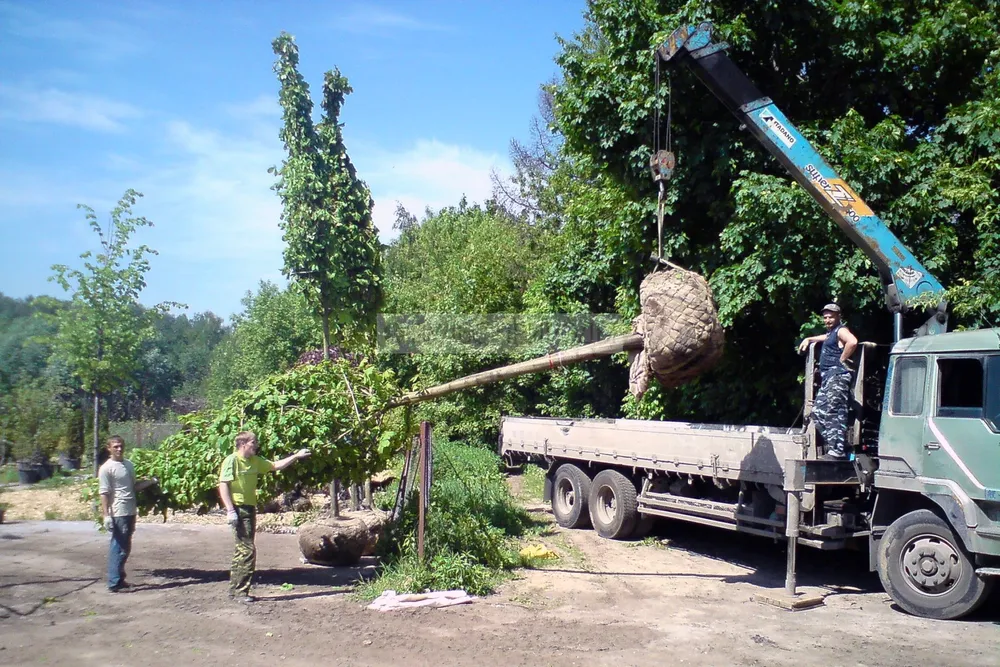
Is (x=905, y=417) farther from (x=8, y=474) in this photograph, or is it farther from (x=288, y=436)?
(x=8, y=474)

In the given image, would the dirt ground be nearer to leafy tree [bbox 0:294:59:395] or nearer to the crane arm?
the crane arm

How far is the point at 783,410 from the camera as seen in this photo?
13.1 m

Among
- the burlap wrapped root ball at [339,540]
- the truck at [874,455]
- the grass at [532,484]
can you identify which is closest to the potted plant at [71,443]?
the grass at [532,484]

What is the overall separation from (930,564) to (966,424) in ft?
4.72

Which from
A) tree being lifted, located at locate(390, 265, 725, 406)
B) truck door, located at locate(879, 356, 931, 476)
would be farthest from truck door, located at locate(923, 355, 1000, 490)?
tree being lifted, located at locate(390, 265, 725, 406)

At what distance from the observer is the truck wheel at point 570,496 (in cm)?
1293

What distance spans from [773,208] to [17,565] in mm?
10450

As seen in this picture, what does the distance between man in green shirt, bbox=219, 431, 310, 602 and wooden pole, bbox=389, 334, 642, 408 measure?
1.84 meters

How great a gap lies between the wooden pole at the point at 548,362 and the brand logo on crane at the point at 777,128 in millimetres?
3316

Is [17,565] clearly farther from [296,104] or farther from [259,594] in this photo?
[296,104]

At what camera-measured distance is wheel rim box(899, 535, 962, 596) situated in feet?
25.4

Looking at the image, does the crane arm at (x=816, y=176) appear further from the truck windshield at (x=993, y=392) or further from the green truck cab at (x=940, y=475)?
the truck windshield at (x=993, y=392)

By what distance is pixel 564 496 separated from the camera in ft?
44.9

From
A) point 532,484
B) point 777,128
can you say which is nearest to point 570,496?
point 532,484
